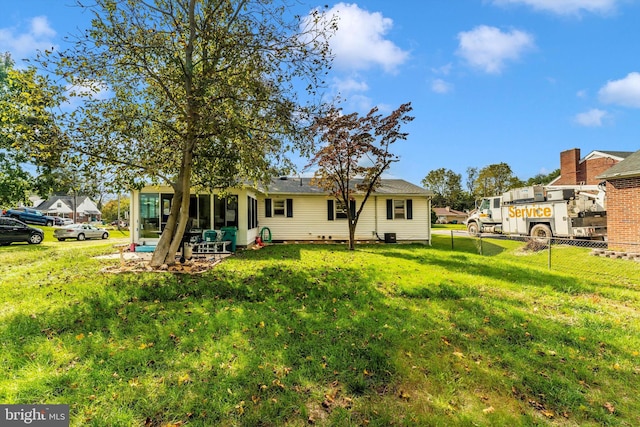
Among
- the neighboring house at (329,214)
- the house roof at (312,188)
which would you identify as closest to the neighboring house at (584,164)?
the house roof at (312,188)

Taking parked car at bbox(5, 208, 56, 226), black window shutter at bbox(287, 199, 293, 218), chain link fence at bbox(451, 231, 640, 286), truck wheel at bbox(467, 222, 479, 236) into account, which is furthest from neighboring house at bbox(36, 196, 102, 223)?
chain link fence at bbox(451, 231, 640, 286)

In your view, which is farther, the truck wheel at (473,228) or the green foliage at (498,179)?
the green foliage at (498,179)

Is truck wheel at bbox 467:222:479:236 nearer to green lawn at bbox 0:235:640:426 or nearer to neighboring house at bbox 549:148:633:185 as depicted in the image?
neighboring house at bbox 549:148:633:185

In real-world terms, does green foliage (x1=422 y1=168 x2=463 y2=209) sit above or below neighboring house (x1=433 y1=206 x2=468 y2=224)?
above

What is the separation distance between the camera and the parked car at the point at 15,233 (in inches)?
664

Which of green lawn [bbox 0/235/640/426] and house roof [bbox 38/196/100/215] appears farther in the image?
house roof [bbox 38/196/100/215]

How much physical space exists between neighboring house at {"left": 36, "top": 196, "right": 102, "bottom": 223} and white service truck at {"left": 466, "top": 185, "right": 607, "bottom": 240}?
63.8m

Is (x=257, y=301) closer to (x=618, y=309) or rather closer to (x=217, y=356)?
(x=217, y=356)

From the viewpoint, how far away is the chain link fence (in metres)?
8.54

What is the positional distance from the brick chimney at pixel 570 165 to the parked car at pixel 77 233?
40.3 m

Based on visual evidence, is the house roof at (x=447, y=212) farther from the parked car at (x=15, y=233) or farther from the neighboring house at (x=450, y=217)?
the parked car at (x=15, y=233)

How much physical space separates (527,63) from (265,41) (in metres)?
9.48

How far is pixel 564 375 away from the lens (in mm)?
3516

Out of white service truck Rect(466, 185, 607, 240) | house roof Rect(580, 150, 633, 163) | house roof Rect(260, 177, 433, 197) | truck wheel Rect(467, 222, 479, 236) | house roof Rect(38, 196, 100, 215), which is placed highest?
house roof Rect(580, 150, 633, 163)
